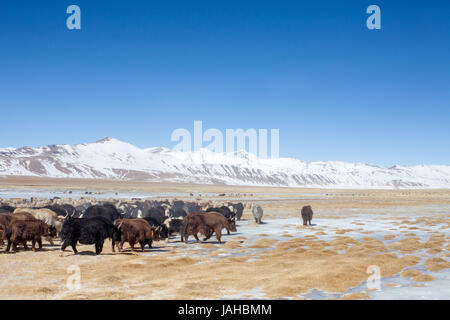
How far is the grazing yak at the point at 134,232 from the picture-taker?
1747 centimetres

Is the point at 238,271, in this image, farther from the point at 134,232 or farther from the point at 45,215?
the point at 45,215

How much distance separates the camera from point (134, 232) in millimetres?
17703

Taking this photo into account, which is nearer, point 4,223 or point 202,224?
point 4,223

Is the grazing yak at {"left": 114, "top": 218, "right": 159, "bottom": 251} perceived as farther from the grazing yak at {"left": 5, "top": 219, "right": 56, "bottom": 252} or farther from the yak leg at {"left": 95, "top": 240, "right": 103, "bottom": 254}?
the grazing yak at {"left": 5, "top": 219, "right": 56, "bottom": 252}

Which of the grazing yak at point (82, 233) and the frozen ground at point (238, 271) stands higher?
the grazing yak at point (82, 233)

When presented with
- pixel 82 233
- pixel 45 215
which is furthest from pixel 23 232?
pixel 45 215

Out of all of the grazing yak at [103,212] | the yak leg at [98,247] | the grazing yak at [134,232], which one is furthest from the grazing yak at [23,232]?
the grazing yak at [103,212]

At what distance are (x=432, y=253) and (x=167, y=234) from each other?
1308 centimetres

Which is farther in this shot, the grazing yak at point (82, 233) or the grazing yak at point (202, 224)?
the grazing yak at point (202, 224)

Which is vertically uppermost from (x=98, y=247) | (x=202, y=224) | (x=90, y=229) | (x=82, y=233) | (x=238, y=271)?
(x=90, y=229)

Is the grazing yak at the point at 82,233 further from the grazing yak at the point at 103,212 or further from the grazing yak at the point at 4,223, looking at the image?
the grazing yak at the point at 103,212

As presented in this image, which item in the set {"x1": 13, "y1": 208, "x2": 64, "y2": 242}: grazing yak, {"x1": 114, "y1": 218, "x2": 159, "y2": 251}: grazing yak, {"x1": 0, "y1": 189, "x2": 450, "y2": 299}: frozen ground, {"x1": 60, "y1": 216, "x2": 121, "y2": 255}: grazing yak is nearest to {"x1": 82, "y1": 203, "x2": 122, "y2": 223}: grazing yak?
{"x1": 13, "y1": 208, "x2": 64, "y2": 242}: grazing yak

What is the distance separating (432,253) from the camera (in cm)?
1719

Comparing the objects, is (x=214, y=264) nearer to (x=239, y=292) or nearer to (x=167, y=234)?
(x=239, y=292)
